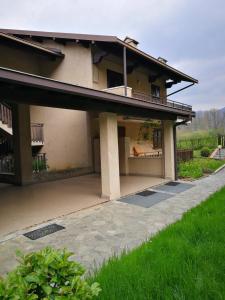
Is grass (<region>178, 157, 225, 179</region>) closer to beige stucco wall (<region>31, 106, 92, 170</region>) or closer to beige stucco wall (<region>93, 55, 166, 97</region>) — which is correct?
beige stucco wall (<region>31, 106, 92, 170</region>)

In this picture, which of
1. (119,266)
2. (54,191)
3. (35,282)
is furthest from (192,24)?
(35,282)

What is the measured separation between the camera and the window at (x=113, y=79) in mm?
14031

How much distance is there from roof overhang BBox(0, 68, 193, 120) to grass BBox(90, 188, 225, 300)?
3.19m

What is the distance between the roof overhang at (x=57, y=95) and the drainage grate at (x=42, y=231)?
2610 mm

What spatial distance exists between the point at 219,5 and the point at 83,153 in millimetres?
8664

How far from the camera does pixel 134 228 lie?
517cm

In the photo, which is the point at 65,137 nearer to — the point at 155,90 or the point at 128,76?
the point at 128,76

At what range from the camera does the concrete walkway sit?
409 centimetres

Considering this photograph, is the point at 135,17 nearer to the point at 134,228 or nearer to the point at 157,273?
the point at 134,228

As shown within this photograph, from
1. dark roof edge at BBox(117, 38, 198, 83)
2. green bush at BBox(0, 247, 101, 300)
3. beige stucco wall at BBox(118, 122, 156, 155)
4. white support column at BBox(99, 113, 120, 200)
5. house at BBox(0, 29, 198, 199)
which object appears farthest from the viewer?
beige stucco wall at BBox(118, 122, 156, 155)

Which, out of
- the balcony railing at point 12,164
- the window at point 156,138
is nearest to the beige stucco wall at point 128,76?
the window at point 156,138

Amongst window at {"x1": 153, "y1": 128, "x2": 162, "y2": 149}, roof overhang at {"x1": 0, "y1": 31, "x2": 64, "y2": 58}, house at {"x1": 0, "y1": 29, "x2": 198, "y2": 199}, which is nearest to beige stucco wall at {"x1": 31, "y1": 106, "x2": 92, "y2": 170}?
house at {"x1": 0, "y1": 29, "x2": 198, "y2": 199}

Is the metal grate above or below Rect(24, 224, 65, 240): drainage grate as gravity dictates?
above

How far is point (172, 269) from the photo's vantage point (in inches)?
125
